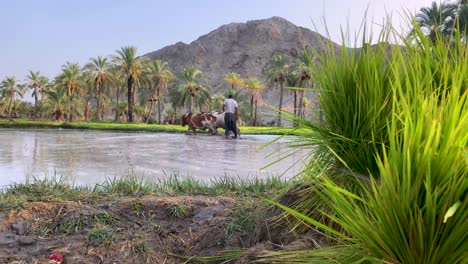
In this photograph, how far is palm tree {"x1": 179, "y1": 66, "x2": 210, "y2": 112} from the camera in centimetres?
5950

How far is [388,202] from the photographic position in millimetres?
1056

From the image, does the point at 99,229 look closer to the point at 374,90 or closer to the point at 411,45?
the point at 374,90

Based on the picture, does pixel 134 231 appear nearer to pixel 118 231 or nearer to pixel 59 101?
pixel 118 231

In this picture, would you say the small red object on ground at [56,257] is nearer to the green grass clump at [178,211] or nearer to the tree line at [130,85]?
the green grass clump at [178,211]

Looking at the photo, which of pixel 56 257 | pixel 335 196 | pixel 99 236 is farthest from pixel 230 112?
pixel 335 196

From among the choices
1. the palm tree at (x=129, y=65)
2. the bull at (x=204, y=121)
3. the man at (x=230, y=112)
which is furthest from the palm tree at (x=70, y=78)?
the man at (x=230, y=112)

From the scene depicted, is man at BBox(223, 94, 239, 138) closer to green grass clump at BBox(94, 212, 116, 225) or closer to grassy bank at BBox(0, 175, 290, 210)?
grassy bank at BBox(0, 175, 290, 210)

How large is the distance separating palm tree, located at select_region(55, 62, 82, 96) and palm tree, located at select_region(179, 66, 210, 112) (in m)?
13.7

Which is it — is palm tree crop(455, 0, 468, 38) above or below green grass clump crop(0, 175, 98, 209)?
above

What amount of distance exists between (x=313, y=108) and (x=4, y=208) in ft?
7.37

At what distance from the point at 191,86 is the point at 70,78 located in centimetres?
1586

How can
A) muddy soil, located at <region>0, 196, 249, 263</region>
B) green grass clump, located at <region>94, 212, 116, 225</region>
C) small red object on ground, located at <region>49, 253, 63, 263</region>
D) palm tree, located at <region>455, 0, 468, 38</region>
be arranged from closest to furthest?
palm tree, located at <region>455, 0, 468, 38</region>, small red object on ground, located at <region>49, 253, 63, 263</region>, muddy soil, located at <region>0, 196, 249, 263</region>, green grass clump, located at <region>94, 212, 116, 225</region>

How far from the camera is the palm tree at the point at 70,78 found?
56.9 meters

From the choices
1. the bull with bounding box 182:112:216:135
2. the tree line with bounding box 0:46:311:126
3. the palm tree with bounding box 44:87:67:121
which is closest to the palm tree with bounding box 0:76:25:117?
the tree line with bounding box 0:46:311:126
